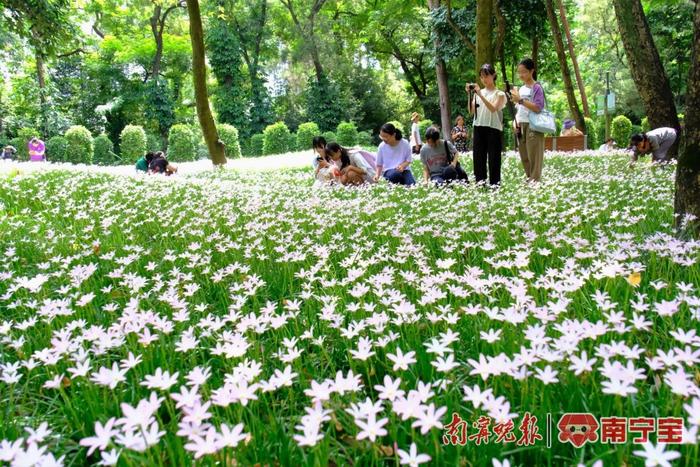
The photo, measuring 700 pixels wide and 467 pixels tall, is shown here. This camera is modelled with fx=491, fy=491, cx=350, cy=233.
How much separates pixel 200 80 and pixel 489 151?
941 centimetres

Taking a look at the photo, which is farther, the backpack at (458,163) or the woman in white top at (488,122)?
the backpack at (458,163)

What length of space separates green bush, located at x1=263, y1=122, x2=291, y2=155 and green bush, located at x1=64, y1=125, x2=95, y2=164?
9.34 metres

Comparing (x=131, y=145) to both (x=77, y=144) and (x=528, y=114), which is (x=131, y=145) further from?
(x=528, y=114)

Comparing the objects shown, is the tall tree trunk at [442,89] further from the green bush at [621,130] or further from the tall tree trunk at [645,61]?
the tall tree trunk at [645,61]

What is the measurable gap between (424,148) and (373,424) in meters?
7.14

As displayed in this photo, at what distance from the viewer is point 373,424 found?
1.10 m

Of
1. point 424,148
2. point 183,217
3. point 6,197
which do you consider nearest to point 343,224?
point 183,217

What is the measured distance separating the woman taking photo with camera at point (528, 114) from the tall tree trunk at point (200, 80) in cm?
900

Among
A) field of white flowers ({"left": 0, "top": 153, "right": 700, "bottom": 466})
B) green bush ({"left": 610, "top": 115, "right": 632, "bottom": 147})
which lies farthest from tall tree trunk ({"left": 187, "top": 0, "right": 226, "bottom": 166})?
green bush ({"left": 610, "top": 115, "right": 632, "bottom": 147})

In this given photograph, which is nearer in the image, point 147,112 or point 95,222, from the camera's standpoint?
point 95,222

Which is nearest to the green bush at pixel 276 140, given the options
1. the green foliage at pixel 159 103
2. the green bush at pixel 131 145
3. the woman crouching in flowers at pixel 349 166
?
the green bush at pixel 131 145

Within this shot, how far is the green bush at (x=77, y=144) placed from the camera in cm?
2459

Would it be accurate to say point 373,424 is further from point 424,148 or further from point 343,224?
point 424,148

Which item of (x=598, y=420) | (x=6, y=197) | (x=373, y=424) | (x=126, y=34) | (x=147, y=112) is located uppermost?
(x=126, y=34)
